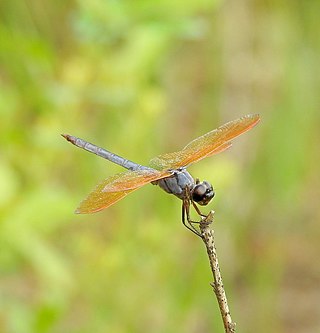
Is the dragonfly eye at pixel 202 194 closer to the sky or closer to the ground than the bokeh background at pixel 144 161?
closer to the ground

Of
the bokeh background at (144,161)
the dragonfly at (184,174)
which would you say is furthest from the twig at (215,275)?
the bokeh background at (144,161)

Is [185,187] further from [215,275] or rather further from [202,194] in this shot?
[215,275]

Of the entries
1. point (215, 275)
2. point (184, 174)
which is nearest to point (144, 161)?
point (184, 174)

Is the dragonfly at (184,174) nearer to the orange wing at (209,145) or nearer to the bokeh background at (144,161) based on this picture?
the orange wing at (209,145)

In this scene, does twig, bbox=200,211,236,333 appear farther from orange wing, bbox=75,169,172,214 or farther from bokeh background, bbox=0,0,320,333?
bokeh background, bbox=0,0,320,333

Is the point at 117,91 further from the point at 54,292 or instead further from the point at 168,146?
the point at 168,146
